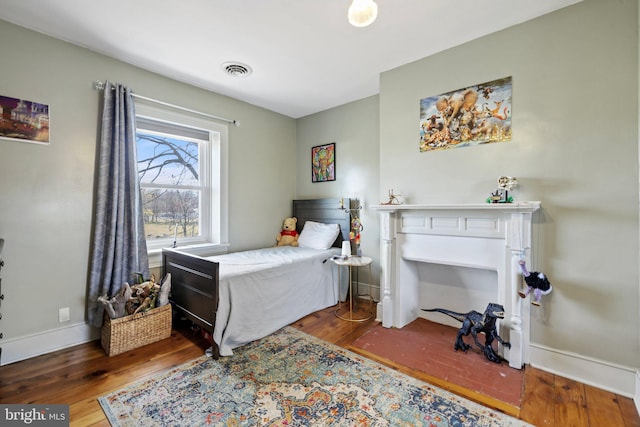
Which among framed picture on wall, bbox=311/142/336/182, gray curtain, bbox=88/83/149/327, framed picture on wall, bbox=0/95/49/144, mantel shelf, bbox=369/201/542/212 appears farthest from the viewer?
framed picture on wall, bbox=311/142/336/182

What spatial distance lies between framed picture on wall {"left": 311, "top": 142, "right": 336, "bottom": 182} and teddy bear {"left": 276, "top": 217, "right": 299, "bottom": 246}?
0.66 meters

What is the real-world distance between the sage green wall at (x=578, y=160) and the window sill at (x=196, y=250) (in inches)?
102

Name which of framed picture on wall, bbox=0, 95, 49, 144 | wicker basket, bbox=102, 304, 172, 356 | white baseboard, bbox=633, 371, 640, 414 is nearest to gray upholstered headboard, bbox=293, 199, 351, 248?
wicker basket, bbox=102, 304, 172, 356

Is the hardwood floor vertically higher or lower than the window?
lower

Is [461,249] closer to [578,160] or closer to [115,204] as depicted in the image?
[578,160]

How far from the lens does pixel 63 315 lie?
217 centimetres

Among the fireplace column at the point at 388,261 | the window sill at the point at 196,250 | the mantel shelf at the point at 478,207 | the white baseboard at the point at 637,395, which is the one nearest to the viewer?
the white baseboard at the point at 637,395

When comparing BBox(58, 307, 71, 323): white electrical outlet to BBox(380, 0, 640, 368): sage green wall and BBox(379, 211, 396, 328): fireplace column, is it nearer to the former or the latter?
BBox(379, 211, 396, 328): fireplace column

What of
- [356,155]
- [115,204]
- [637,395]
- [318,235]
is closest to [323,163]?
[356,155]

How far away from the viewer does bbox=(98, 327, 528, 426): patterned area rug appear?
144 centimetres

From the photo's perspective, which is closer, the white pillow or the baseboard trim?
the baseboard trim

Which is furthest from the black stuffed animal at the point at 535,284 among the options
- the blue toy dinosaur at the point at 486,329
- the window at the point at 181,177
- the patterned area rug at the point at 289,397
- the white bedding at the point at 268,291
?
the window at the point at 181,177

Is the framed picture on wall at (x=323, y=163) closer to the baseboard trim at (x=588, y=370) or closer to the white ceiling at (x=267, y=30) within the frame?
the white ceiling at (x=267, y=30)

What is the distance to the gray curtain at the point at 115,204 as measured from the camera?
2258 millimetres
